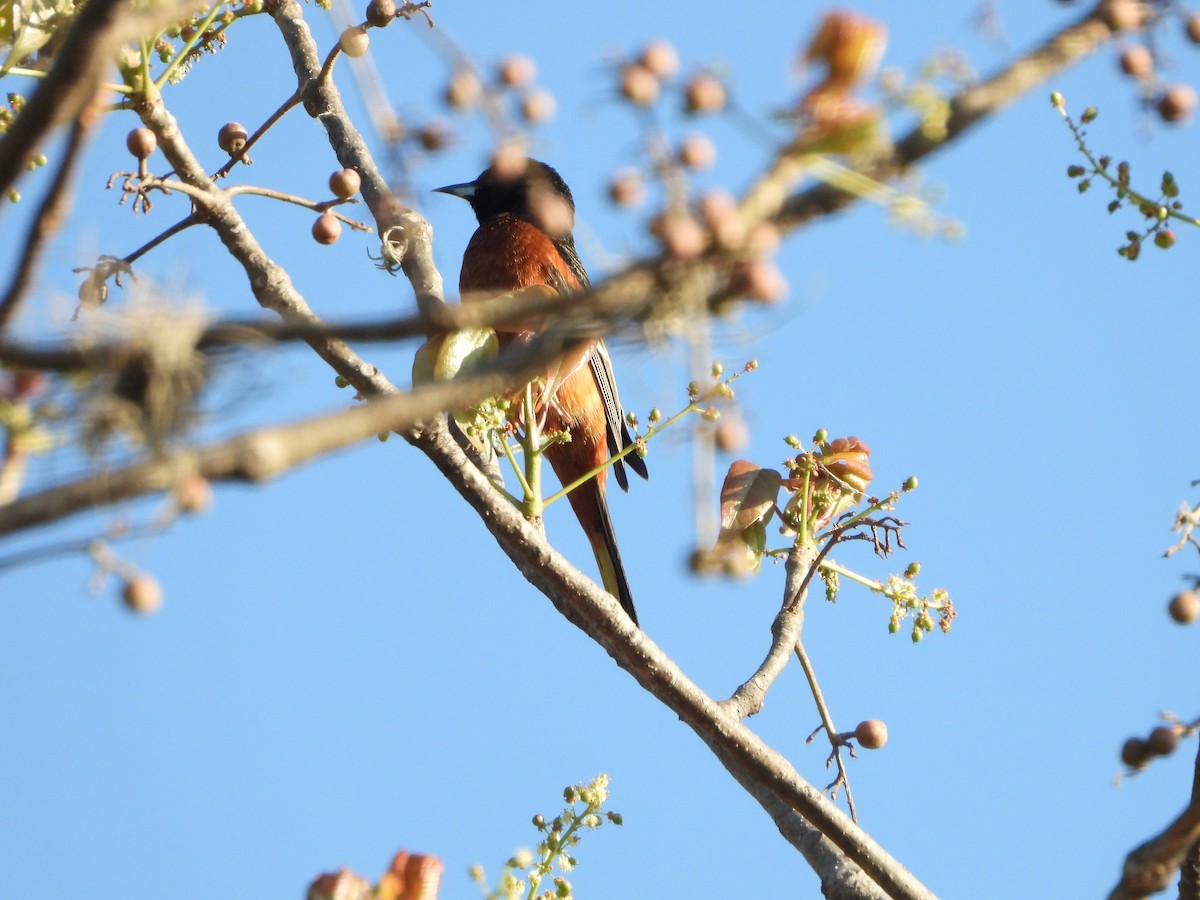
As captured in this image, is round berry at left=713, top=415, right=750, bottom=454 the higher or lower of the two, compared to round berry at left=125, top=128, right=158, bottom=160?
lower

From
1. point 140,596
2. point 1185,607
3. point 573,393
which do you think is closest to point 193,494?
point 140,596

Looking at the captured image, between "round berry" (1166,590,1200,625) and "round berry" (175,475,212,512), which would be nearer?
"round berry" (175,475,212,512)

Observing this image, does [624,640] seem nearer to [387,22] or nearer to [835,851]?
[835,851]

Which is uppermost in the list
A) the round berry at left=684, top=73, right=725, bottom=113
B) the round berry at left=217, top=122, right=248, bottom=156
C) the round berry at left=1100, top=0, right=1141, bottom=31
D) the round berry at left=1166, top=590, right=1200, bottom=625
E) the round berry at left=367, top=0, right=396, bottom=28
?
the round berry at left=367, top=0, right=396, bottom=28

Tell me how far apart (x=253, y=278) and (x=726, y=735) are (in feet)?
3.64

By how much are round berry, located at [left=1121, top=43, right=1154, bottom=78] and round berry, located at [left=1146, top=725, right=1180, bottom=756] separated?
71 cm

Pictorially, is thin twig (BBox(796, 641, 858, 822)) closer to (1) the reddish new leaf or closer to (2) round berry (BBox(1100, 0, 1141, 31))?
(1) the reddish new leaf

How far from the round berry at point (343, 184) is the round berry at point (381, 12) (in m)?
0.75

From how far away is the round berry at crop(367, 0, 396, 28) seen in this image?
287cm

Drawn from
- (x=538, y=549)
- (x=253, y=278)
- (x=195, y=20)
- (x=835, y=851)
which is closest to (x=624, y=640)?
(x=538, y=549)

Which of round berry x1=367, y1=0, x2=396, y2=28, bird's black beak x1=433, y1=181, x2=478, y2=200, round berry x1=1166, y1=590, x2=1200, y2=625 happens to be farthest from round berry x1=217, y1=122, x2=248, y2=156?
bird's black beak x1=433, y1=181, x2=478, y2=200

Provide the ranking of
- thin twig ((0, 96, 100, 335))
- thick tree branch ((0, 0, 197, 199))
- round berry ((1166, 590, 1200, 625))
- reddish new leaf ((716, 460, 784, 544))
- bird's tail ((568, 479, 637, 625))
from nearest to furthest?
thick tree branch ((0, 0, 197, 199)) < thin twig ((0, 96, 100, 335)) < round berry ((1166, 590, 1200, 625)) < reddish new leaf ((716, 460, 784, 544)) < bird's tail ((568, 479, 637, 625))

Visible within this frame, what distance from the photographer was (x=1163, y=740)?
147cm

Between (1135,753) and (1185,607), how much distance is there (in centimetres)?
23
